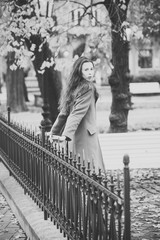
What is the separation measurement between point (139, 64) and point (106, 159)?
4369 centimetres

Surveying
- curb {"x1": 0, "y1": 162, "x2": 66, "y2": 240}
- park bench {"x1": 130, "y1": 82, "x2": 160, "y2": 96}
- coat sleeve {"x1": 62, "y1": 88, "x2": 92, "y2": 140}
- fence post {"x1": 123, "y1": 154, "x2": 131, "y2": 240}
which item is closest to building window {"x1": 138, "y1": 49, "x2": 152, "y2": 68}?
park bench {"x1": 130, "y1": 82, "x2": 160, "y2": 96}

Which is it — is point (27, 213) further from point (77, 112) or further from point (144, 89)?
point (144, 89)

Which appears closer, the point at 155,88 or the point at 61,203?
the point at 61,203

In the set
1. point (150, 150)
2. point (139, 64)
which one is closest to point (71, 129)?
point (150, 150)

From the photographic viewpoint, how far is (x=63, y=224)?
5102mm

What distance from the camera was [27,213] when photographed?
6.18 m

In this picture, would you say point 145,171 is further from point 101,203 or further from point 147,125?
point 147,125

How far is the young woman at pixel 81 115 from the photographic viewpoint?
5.66 metres

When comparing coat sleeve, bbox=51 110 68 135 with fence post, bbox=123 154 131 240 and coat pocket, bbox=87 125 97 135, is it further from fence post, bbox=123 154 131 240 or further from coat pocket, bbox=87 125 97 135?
fence post, bbox=123 154 131 240

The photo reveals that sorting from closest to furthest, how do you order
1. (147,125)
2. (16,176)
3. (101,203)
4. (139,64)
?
1. (101,203)
2. (16,176)
3. (147,125)
4. (139,64)

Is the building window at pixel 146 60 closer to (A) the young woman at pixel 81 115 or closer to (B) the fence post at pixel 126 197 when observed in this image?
(A) the young woman at pixel 81 115

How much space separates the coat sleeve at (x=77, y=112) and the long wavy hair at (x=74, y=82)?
14cm

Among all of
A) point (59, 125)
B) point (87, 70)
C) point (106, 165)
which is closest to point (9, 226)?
point (59, 125)

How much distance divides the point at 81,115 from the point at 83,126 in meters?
0.25
